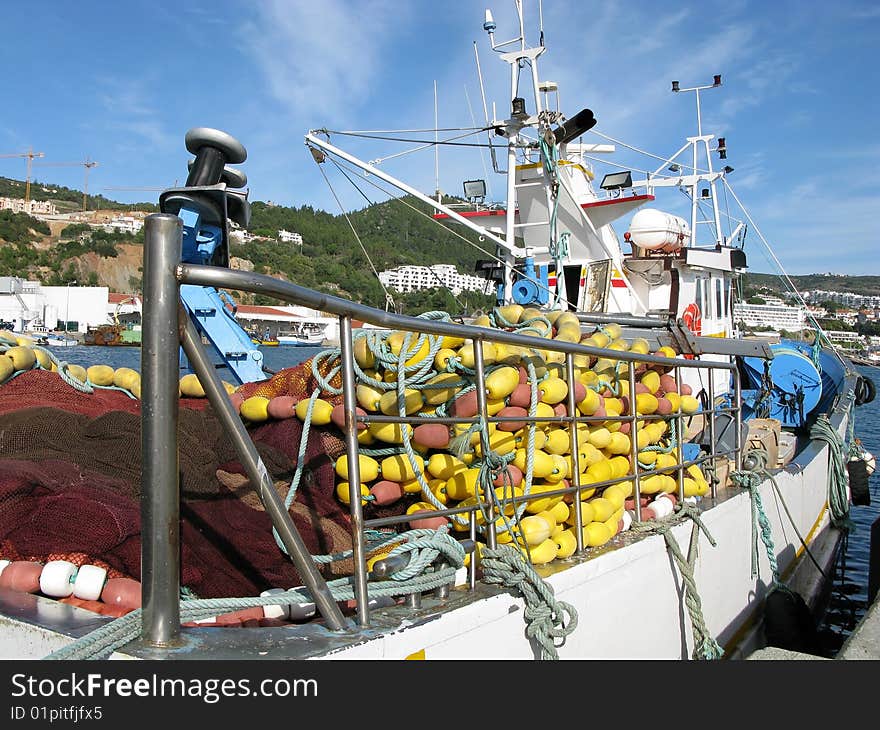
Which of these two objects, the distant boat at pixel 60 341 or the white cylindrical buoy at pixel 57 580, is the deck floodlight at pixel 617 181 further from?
the distant boat at pixel 60 341

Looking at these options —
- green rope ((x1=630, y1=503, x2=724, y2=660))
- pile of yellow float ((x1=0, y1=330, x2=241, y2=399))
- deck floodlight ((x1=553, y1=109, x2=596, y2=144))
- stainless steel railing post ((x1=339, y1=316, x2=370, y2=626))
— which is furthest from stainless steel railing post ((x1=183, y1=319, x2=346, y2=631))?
deck floodlight ((x1=553, y1=109, x2=596, y2=144))

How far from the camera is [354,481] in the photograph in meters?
2.18

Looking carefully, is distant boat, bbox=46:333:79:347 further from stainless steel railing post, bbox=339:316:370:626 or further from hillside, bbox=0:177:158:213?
hillside, bbox=0:177:158:213

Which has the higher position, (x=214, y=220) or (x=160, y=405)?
(x=214, y=220)

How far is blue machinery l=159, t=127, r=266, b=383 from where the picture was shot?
502 cm

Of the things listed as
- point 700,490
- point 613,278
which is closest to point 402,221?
point 613,278

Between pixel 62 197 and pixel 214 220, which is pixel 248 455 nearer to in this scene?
pixel 214 220

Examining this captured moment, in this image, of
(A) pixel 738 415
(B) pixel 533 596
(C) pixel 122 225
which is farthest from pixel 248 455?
(C) pixel 122 225

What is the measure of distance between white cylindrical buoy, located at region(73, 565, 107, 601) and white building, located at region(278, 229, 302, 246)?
384ft

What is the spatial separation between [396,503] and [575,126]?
326 inches

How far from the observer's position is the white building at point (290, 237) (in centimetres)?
11669

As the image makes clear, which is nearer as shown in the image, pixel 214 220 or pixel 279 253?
pixel 214 220

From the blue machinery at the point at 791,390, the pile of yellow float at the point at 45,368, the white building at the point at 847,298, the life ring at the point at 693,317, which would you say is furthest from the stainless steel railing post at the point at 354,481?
the white building at the point at 847,298

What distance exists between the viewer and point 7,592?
2312 mm
